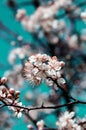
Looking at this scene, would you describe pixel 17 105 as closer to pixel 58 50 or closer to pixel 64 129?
pixel 64 129

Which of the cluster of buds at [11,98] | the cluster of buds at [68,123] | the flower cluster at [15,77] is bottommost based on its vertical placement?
the cluster of buds at [11,98]

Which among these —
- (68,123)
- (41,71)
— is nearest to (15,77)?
(68,123)

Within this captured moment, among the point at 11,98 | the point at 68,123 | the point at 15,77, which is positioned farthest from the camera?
the point at 15,77

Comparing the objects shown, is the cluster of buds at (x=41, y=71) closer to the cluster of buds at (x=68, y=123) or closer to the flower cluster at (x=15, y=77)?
the cluster of buds at (x=68, y=123)

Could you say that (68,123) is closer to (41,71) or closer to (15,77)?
(41,71)

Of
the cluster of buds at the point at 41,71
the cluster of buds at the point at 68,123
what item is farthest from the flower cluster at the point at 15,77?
the cluster of buds at the point at 41,71

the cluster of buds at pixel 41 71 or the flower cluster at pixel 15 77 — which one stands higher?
the flower cluster at pixel 15 77

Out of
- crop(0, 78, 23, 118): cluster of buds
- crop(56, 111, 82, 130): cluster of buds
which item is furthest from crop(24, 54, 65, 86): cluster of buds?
crop(56, 111, 82, 130): cluster of buds

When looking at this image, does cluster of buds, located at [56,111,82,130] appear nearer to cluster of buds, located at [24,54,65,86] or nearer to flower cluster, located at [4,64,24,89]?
cluster of buds, located at [24,54,65,86]

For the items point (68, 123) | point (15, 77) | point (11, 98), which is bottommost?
point (11, 98)

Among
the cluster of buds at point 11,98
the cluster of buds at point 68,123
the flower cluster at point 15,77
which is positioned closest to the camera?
the cluster of buds at point 11,98
